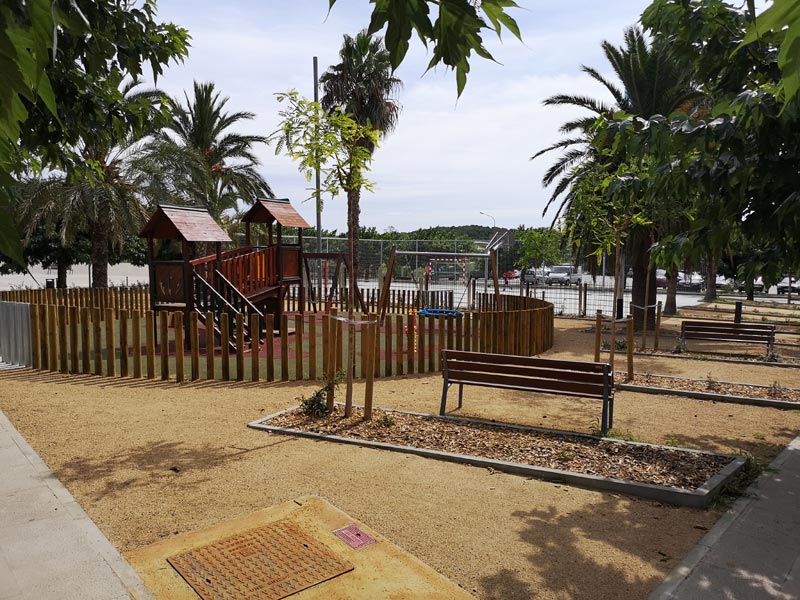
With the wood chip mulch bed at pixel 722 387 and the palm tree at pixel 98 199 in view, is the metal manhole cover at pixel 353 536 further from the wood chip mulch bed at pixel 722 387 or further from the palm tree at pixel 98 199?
the palm tree at pixel 98 199

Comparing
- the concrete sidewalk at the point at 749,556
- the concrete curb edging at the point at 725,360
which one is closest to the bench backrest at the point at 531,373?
the concrete sidewalk at the point at 749,556

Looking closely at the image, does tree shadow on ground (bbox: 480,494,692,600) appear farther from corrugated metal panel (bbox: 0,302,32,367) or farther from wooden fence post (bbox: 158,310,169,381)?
corrugated metal panel (bbox: 0,302,32,367)

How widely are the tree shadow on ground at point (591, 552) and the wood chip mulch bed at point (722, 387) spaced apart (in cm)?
492

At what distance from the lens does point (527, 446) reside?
19.9ft

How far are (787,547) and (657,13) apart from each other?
4881mm

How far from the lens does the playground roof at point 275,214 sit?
1603 cm

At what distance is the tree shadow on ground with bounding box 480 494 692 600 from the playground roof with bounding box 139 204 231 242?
33.3 feet

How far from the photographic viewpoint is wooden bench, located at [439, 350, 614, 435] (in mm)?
6691

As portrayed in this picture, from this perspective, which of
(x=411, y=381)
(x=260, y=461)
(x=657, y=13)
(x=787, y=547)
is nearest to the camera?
(x=787, y=547)

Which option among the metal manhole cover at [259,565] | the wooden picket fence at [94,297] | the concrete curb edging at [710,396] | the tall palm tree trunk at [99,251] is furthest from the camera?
the tall palm tree trunk at [99,251]

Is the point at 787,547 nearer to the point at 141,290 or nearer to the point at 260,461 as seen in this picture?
the point at 260,461

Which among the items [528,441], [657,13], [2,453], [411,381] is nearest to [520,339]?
[411,381]

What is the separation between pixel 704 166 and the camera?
4.72 meters

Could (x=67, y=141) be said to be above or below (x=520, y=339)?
above
